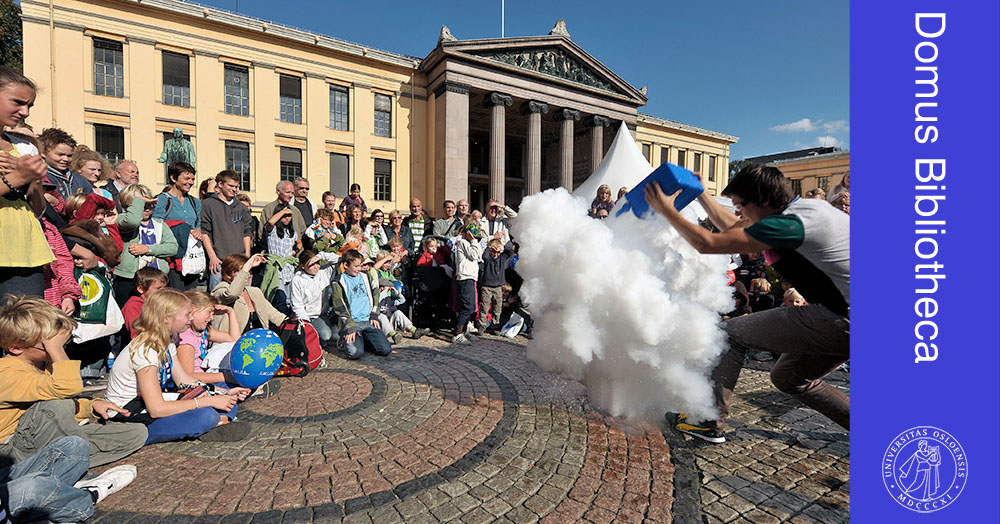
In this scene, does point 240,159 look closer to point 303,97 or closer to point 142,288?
point 303,97

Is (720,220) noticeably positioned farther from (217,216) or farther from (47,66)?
(47,66)

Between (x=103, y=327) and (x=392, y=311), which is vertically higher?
(x=103, y=327)

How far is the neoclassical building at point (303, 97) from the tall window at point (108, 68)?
0.05 meters

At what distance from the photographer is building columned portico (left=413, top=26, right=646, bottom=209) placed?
26.6 meters

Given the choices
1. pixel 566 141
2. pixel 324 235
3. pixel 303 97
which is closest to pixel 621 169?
pixel 324 235

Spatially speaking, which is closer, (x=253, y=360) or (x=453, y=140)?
(x=253, y=360)

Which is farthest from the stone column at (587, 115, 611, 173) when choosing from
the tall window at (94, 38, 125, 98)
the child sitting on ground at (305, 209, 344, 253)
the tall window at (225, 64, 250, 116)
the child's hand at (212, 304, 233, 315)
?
the child's hand at (212, 304, 233, 315)

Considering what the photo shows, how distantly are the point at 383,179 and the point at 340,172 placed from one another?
2.79m

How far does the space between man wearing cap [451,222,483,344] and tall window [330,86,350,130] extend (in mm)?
24139

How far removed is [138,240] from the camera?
519 cm

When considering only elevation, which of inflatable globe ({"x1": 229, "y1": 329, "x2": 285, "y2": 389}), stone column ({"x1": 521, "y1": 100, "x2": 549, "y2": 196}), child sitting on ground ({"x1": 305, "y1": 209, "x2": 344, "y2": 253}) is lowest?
inflatable globe ({"x1": 229, "y1": 329, "x2": 285, "y2": 389})

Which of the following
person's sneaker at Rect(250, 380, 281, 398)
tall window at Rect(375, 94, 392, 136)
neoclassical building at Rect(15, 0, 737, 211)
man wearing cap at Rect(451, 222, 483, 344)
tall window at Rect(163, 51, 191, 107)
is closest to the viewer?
person's sneaker at Rect(250, 380, 281, 398)

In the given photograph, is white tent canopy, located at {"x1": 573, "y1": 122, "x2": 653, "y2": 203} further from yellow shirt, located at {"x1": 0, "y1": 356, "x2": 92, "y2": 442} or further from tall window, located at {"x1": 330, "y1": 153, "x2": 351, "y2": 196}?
tall window, located at {"x1": 330, "y1": 153, "x2": 351, "y2": 196}

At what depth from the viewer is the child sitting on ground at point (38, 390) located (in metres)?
2.59
